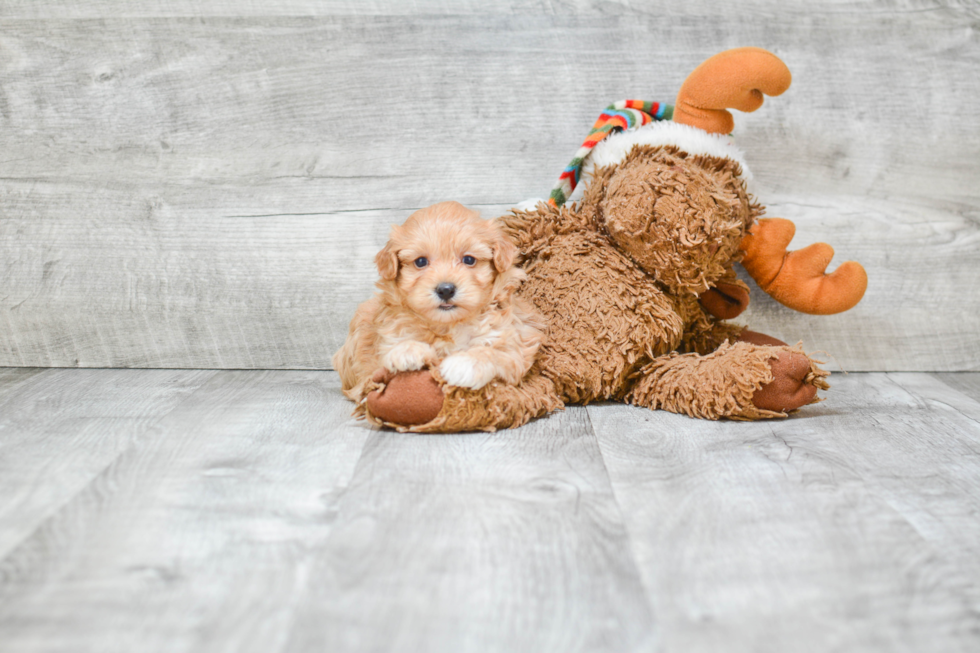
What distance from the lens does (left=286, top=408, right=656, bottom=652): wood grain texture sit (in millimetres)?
761

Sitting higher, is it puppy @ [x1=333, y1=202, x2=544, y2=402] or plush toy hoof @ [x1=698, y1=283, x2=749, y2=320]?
puppy @ [x1=333, y1=202, x2=544, y2=402]

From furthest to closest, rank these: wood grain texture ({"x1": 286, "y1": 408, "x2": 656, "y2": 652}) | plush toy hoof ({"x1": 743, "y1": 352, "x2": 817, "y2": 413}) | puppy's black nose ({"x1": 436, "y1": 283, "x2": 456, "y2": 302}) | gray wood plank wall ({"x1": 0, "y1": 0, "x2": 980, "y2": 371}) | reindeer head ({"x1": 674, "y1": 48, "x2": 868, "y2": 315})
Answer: gray wood plank wall ({"x1": 0, "y1": 0, "x2": 980, "y2": 371})
reindeer head ({"x1": 674, "y1": 48, "x2": 868, "y2": 315})
plush toy hoof ({"x1": 743, "y1": 352, "x2": 817, "y2": 413})
puppy's black nose ({"x1": 436, "y1": 283, "x2": 456, "y2": 302})
wood grain texture ({"x1": 286, "y1": 408, "x2": 656, "y2": 652})

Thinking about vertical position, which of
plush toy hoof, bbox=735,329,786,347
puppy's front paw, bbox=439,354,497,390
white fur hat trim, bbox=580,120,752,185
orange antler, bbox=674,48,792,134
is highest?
orange antler, bbox=674,48,792,134

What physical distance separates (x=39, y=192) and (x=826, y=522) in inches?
74.0

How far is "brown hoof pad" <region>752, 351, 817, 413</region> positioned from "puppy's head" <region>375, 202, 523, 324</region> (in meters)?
0.55

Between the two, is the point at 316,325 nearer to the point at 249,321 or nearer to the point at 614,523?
the point at 249,321

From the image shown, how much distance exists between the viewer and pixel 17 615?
79 cm

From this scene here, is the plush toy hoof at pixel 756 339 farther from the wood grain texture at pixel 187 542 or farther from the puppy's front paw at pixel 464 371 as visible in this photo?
the wood grain texture at pixel 187 542

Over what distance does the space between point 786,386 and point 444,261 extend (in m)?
0.69

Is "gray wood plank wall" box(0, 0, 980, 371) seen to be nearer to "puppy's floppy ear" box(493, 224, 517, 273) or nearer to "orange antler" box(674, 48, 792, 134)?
"orange antler" box(674, 48, 792, 134)

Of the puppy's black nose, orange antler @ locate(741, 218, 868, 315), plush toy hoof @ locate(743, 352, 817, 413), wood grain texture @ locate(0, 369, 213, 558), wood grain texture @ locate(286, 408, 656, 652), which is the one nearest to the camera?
wood grain texture @ locate(286, 408, 656, 652)

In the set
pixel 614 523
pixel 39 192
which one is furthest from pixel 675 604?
pixel 39 192

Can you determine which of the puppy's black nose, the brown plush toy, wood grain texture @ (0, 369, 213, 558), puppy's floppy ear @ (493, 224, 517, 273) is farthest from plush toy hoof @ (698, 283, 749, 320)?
wood grain texture @ (0, 369, 213, 558)

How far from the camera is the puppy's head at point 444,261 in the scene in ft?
4.20
